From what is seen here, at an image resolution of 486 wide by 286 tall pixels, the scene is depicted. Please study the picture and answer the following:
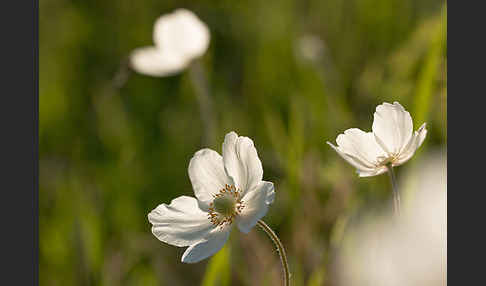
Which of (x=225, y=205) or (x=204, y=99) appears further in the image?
(x=204, y=99)

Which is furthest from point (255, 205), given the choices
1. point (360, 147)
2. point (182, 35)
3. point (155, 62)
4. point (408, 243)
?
point (182, 35)

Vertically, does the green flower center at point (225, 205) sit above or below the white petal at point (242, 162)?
below

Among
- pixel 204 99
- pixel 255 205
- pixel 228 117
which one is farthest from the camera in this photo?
pixel 228 117

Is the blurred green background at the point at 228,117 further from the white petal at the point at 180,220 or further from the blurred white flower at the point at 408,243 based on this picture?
the white petal at the point at 180,220

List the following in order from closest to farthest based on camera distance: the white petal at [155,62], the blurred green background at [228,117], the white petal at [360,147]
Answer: the white petal at [360,147], the blurred green background at [228,117], the white petal at [155,62]

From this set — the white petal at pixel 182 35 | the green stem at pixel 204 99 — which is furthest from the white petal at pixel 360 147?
the white petal at pixel 182 35

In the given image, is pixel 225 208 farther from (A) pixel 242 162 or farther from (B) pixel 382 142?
(B) pixel 382 142

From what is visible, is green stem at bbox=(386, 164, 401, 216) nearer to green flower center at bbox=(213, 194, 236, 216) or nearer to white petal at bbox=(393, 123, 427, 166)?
white petal at bbox=(393, 123, 427, 166)
